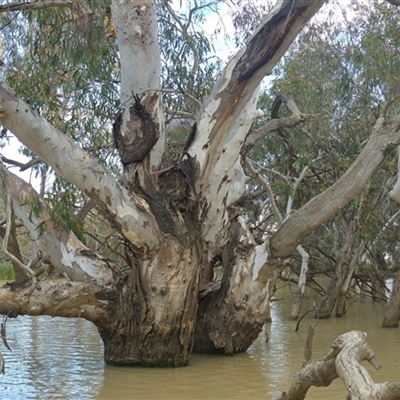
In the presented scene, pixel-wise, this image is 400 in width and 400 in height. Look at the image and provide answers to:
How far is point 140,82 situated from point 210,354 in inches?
118

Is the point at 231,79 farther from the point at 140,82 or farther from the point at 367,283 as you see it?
the point at 367,283

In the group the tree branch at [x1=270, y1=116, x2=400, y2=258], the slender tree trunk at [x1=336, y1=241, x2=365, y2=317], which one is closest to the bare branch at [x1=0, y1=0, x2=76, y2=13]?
the tree branch at [x1=270, y1=116, x2=400, y2=258]

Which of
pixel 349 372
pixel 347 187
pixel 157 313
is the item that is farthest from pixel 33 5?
pixel 349 372

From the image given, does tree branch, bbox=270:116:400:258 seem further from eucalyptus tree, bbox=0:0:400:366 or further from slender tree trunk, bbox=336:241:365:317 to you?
slender tree trunk, bbox=336:241:365:317

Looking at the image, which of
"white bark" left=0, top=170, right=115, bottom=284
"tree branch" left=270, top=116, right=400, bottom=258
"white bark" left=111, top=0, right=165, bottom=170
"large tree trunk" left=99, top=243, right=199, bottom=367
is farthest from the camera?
"white bark" left=0, top=170, right=115, bottom=284

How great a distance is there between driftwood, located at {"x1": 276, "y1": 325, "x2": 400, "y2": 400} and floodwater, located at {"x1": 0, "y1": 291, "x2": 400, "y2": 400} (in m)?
1.96

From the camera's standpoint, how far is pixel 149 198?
7305 mm

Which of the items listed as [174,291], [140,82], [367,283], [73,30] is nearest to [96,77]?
[73,30]

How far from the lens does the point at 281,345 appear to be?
905 centimetres

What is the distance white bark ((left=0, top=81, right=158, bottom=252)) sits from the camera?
6.93 m

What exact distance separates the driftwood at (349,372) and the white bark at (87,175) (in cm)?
316

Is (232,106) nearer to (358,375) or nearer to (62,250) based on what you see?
(62,250)

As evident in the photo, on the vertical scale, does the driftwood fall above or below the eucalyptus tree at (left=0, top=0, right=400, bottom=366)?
below

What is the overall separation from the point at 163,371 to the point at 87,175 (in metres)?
2.00
